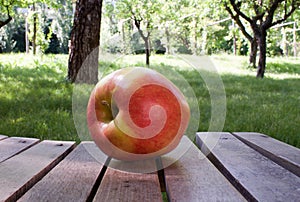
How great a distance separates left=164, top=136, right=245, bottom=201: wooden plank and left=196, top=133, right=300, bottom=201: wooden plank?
0.03 metres

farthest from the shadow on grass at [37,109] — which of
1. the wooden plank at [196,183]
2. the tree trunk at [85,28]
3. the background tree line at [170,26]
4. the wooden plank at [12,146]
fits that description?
the wooden plank at [196,183]

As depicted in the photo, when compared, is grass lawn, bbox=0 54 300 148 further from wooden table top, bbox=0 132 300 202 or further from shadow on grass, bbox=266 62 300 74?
shadow on grass, bbox=266 62 300 74

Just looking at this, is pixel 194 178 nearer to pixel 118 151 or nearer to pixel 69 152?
pixel 118 151

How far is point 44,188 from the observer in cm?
80

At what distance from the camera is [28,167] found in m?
0.96

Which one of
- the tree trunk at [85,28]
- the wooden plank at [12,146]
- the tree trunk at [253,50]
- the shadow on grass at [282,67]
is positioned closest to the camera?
the wooden plank at [12,146]

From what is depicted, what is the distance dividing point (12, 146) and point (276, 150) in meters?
0.80

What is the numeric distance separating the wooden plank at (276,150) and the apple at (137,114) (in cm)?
29

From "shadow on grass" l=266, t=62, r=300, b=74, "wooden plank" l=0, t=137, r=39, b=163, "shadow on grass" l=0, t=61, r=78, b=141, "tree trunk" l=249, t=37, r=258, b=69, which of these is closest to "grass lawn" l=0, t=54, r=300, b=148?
"shadow on grass" l=0, t=61, r=78, b=141

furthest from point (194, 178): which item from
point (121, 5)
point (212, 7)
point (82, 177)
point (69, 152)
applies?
point (121, 5)

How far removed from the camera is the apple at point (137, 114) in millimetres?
881

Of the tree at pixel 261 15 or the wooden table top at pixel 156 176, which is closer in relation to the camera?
the wooden table top at pixel 156 176

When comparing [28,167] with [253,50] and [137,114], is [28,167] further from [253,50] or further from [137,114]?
[253,50]

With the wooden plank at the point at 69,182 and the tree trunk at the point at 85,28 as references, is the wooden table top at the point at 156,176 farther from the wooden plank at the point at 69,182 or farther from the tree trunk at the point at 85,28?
the tree trunk at the point at 85,28
